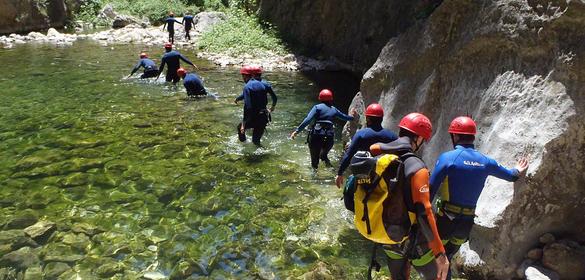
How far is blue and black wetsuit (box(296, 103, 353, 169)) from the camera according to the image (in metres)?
8.93

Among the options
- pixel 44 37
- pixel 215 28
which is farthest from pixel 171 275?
pixel 44 37

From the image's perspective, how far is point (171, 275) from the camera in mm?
6129

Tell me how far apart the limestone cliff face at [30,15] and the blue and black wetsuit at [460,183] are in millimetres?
36137

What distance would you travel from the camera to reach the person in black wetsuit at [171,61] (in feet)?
55.3

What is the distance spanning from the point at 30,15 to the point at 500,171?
38597mm

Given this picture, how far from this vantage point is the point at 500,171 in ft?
15.4

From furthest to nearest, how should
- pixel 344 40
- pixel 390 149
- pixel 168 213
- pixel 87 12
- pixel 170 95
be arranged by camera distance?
pixel 87 12
pixel 344 40
pixel 170 95
pixel 168 213
pixel 390 149

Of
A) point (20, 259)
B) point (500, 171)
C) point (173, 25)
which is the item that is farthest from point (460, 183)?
point (173, 25)

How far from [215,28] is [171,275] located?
2719 cm

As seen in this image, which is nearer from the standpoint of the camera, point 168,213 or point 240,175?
point 168,213

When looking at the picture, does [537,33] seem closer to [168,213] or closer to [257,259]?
[257,259]

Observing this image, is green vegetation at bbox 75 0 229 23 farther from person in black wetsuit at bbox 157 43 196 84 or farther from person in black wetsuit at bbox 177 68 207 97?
person in black wetsuit at bbox 177 68 207 97

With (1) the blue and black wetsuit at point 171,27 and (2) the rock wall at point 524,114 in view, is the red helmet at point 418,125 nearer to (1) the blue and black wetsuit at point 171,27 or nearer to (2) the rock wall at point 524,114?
(2) the rock wall at point 524,114

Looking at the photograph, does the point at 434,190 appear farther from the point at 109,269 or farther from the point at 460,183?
the point at 109,269
